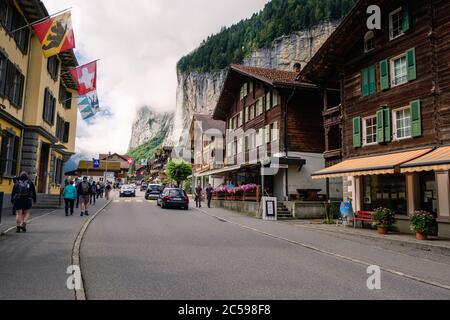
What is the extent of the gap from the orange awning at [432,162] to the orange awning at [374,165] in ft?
1.45

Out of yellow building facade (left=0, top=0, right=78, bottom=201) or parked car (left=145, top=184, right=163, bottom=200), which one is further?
parked car (left=145, top=184, right=163, bottom=200)

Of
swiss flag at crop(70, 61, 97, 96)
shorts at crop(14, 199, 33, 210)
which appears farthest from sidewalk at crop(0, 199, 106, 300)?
swiss flag at crop(70, 61, 97, 96)

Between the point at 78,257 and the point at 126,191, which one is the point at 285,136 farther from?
the point at 126,191

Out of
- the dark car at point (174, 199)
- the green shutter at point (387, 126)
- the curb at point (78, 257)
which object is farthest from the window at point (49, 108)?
the green shutter at point (387, 126)

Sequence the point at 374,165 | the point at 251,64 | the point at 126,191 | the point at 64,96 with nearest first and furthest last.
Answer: the point at 374,165, the point at 64,96, the point at 126,191, the point at 251,64

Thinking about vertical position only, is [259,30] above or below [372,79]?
above

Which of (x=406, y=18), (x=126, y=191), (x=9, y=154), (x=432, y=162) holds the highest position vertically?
(x=406, y=18)

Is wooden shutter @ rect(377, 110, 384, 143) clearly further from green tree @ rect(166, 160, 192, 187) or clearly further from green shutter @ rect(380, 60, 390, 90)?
green tree @ rect(166, 160, 192, 187)

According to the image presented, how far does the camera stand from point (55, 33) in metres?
16.3

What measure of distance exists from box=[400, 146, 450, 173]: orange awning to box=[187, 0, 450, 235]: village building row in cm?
4

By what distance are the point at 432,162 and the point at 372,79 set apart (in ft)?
22.8

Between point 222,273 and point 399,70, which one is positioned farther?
point 399,70

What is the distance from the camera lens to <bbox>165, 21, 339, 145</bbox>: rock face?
77812 mm

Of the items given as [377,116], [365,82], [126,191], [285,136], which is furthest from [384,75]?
[126,191]
